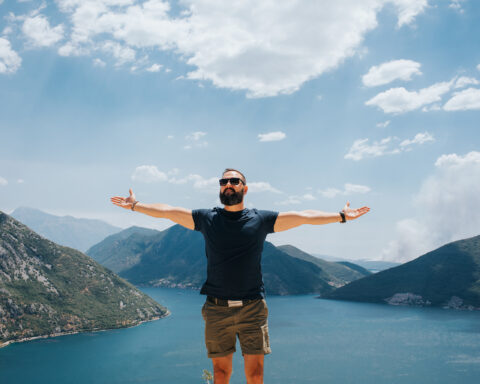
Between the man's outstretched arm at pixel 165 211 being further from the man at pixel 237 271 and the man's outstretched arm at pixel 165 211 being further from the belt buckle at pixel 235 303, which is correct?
the belt buckle at pixel 235 303

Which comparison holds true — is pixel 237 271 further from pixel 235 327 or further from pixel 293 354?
pixel 293 354

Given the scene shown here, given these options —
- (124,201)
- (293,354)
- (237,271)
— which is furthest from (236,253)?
(293,354)

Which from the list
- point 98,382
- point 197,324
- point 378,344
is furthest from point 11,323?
point 378,344

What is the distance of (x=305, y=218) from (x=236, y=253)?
3.16 ft

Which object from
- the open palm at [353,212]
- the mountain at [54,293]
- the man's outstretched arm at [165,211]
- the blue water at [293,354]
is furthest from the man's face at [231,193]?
the mountain at [54,293]

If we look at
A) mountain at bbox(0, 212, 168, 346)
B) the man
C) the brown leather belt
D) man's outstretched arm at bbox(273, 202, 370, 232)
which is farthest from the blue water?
man's outstretched arm at bbox(273, 202, 370, 232)

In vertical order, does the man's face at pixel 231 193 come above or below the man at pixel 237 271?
above

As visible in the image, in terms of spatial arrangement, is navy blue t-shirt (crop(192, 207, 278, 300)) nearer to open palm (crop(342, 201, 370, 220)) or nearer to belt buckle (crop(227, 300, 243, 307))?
belt buckle (crop(227, 300, 243, 307))

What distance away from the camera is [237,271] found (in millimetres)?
4621

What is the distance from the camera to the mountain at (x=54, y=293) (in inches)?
5364

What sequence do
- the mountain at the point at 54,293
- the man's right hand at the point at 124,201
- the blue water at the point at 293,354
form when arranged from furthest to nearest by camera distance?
the mountain at the point at 54,293, the blue water at the point at 293,354, the man's right hand at the point at 124,201

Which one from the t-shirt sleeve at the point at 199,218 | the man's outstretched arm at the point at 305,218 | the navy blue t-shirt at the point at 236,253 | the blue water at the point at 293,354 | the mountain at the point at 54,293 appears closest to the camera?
the navy blue t-shirt at the point at 236,253

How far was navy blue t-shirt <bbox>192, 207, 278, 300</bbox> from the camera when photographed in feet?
15.1

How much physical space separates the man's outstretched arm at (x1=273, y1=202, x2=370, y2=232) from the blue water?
96.7 metres
